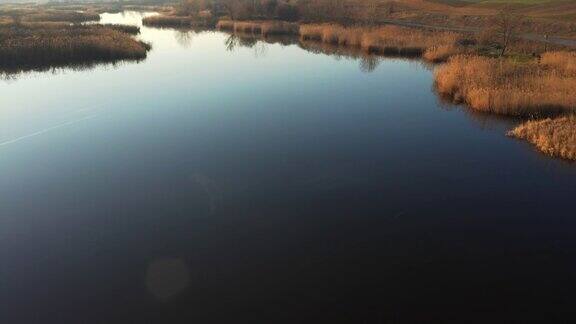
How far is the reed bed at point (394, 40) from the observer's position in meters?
33.3

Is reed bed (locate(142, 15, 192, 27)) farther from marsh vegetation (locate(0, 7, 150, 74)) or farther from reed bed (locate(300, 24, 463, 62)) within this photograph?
marsh vegetation (locate(0, 7, 150, 74))

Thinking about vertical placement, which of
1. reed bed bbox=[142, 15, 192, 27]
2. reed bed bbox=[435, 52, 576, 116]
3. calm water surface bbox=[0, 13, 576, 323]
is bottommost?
calm water surface bbox=[0, 13, 576, 323]

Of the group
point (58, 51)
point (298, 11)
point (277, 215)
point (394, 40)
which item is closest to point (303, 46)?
point (394, 40)

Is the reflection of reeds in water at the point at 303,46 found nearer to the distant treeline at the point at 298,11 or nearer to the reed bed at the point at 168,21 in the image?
the distant treeline at the point at 298,11

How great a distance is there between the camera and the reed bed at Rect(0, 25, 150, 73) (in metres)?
31.0

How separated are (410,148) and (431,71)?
14.3 m

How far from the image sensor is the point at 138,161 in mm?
16109

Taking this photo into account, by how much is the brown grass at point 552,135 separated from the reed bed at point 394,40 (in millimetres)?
15698

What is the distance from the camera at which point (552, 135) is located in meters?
16.2

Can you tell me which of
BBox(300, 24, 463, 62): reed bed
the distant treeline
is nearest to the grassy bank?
the distant treeline

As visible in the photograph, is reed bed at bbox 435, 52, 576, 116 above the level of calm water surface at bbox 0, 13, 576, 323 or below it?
above

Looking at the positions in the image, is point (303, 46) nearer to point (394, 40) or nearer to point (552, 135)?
point (394, 40)

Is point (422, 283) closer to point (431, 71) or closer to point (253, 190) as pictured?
point (253, 190)

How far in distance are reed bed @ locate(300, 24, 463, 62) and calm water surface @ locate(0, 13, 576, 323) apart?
12.2m
